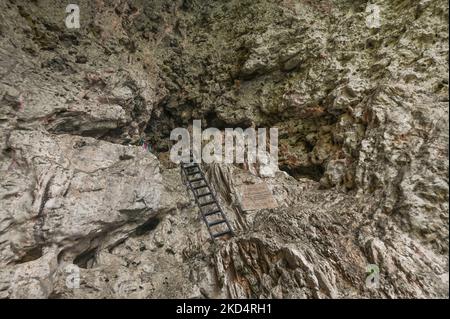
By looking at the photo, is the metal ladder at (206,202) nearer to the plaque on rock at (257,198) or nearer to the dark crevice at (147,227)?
the plaque on rock at (257,198)

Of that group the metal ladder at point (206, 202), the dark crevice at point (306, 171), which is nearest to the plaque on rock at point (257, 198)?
the metal ladder at point (206, 202)

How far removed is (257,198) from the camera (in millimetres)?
6984

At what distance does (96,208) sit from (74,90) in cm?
329

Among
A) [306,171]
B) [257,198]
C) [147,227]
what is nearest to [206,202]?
[257,198]

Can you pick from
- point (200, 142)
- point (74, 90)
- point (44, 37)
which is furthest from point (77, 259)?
point (44, 37)

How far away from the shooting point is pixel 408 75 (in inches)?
232

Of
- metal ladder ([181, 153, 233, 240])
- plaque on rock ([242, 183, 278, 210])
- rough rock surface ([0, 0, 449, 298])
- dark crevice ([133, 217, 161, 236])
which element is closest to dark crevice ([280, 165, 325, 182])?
rough rock surface ([0, 0, 449, 298])

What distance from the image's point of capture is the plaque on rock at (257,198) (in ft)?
22.5

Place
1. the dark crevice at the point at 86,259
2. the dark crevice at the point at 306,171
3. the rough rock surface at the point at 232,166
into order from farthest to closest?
1. the dark crevice at the point at 306,171
2. the dark crevice at the point at 86,259
3. the rough rock surface at the point at 232,166

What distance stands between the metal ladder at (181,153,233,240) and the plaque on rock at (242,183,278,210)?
2.20 feet

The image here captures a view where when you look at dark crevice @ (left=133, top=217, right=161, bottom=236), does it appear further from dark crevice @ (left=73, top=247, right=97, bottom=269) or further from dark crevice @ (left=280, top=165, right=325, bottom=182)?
dark crevice @ (left=280, top=165, right=325, bottom=182)

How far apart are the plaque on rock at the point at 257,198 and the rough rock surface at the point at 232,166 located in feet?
0.65

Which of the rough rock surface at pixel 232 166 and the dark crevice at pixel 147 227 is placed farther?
the dark crevice at pixel 147 227
